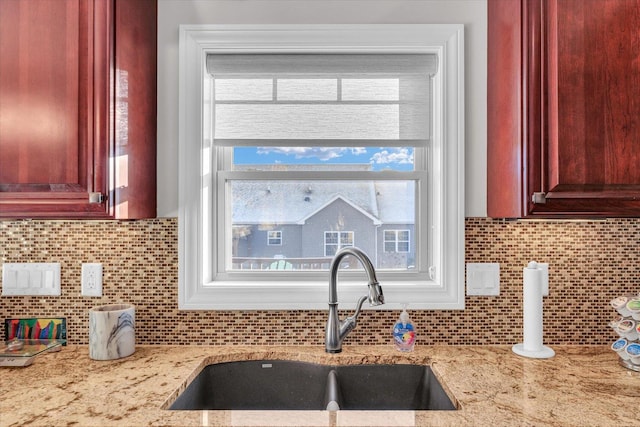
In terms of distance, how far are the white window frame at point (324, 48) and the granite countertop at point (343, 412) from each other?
0.59 feet

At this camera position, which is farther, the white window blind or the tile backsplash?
the white window blind

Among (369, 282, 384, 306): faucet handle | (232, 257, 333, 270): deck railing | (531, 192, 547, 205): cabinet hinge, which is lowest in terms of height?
(369, 282, 384, 306): faucet handle

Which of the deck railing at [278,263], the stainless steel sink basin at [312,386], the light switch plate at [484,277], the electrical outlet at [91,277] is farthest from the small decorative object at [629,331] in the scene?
A: the electrical outlet at [91,277]

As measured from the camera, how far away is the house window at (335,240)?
1758 mm

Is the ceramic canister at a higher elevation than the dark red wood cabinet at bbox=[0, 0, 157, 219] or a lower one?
lower

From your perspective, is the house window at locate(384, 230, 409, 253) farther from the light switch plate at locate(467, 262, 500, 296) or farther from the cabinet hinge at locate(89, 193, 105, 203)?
the cabinet hinge at locate(89, 193, 105, 203)

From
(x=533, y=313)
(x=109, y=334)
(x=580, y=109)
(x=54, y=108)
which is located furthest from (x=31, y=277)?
(x=580, y=109)

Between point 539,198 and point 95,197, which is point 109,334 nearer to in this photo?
point 95,197

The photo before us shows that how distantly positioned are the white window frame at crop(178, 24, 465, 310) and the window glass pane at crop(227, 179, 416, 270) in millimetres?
176

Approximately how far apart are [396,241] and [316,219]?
0.34 metres

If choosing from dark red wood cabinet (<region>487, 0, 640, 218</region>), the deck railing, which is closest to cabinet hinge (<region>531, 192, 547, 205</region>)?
dark red wood cabinet (<region>487, 0, 640, 218</region>)

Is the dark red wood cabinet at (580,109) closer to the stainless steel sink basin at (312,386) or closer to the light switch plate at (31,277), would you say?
the stainless steel sink basin at (312,386)

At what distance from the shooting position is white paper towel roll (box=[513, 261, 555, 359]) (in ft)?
4.74

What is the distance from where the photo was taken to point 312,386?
4.86ft
